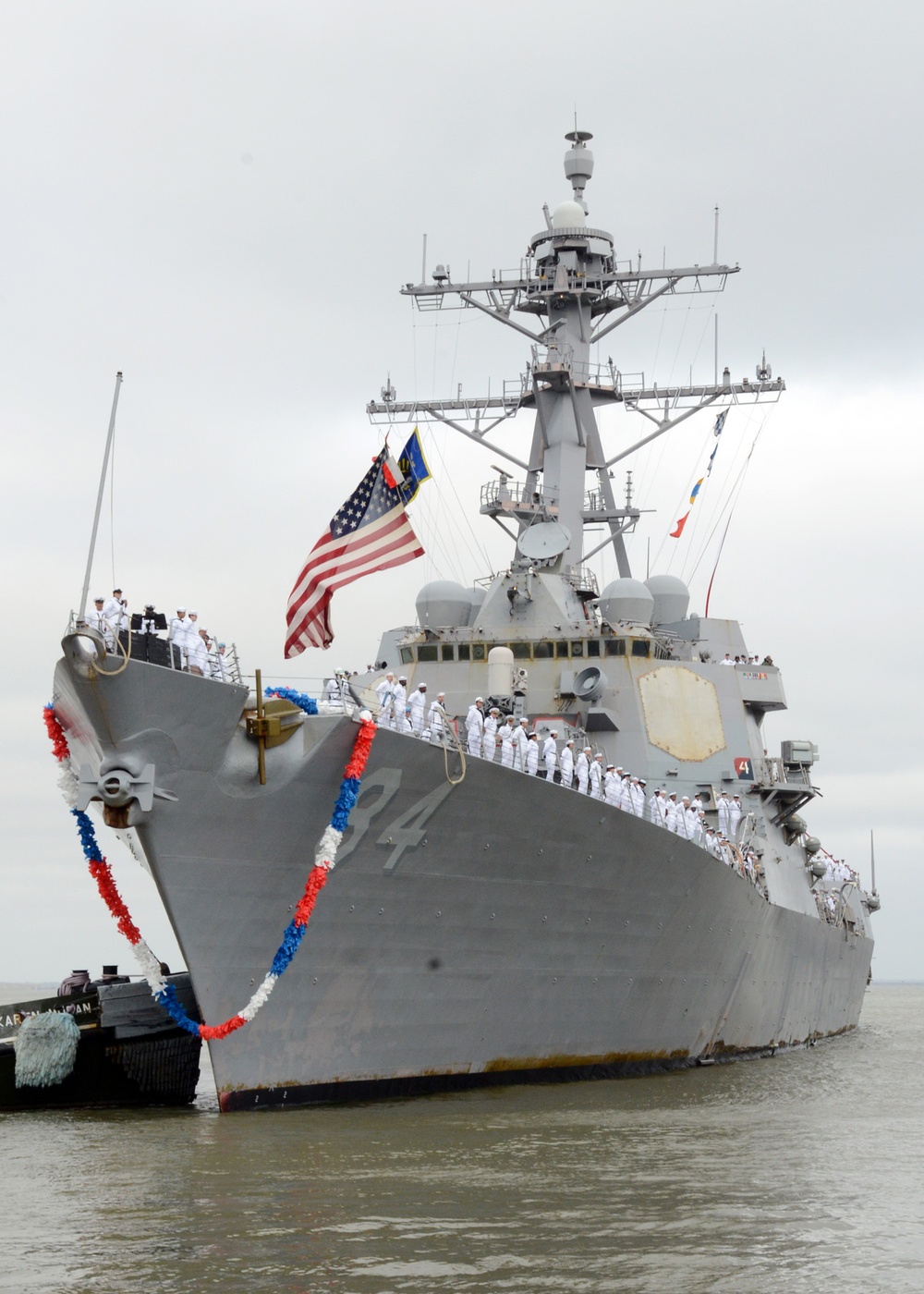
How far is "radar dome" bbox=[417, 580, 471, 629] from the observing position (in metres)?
20.2

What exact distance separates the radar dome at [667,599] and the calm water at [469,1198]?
27.3 ft

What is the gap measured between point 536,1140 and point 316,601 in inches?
188

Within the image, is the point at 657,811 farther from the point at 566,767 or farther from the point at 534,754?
the point at 534,754

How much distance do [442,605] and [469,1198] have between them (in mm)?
11735

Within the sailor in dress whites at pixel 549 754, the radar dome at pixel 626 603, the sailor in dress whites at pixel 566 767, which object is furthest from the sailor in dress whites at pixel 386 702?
the radar dome at pixel 626 603

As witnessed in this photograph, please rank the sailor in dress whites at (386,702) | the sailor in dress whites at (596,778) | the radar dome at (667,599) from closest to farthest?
the sailor in dress whites at (386,702)
the sailor in dress whites at (596,778)
the radar dome at (667,599)

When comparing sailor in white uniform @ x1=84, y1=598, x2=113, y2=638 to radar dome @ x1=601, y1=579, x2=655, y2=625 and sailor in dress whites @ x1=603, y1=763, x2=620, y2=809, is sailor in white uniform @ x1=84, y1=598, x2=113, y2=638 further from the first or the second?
radar dome @ x1=601, y1=579, x2=655, y2=625

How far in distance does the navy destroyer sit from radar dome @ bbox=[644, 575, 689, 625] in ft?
0.11

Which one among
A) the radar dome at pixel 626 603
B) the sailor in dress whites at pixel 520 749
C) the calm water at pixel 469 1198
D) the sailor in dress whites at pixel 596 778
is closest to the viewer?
the calm water at pixel 469 1198

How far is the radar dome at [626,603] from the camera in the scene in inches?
771

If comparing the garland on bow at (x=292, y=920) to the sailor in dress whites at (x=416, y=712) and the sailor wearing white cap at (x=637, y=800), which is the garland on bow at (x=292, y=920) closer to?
the sailor in dress whites at (x=416, y=712)

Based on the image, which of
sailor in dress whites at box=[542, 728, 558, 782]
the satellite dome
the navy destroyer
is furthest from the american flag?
the satellite dome

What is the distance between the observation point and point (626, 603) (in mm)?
19594

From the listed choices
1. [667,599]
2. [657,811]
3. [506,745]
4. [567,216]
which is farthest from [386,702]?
[567,216]
